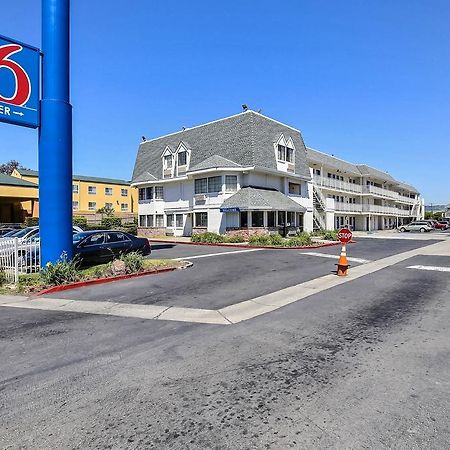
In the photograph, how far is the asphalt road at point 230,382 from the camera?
9.73 feet

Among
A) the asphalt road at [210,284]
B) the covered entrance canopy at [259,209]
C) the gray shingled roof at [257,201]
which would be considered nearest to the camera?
the asphalt road at [210,284]

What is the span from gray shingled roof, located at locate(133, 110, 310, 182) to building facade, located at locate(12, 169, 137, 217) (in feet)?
66.5

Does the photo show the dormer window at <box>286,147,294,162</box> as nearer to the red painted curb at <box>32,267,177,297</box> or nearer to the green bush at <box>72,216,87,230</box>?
the red painted curb at <box>32,267,177,297</box>

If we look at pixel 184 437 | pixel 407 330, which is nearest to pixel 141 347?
pixel 184 437

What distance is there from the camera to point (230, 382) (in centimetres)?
394

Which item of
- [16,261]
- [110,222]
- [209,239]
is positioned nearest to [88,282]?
[16,261]

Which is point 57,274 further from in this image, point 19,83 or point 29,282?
point 19,83

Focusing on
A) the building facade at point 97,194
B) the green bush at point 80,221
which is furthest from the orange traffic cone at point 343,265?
the building facade at point 97,194

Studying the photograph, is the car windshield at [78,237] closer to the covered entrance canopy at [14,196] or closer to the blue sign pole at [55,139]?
the blue sign pole at [55,139]

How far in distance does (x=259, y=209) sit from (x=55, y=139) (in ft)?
59.7

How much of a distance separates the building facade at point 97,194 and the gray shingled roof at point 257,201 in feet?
95.9

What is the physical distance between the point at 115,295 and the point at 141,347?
13.7 feet

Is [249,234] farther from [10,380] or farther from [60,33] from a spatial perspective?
[10,380]

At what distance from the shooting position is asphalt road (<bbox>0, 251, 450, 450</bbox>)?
2965mm
